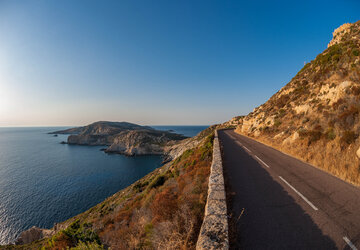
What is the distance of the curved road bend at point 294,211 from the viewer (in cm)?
333

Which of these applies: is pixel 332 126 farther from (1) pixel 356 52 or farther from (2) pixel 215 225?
(1) pixel 356 52

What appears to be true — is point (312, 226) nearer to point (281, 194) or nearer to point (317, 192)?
point (281, 194)

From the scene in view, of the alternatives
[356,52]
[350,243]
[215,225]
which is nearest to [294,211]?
[350,243]

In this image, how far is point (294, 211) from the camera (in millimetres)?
4457

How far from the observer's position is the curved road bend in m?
3.33

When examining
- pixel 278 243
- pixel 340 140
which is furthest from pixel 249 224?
pixel 340 140

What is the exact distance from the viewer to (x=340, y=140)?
893 centimetres

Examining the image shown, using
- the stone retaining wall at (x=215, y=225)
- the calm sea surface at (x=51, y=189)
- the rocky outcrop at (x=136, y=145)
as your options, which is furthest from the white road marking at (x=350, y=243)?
the rocky outcrop at (x=136, y=145)

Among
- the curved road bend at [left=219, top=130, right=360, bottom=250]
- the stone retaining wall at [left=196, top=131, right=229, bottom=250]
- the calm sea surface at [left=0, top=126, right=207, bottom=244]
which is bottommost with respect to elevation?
the calm sea surface at [left=0, top=126, right=207, bottom=244]

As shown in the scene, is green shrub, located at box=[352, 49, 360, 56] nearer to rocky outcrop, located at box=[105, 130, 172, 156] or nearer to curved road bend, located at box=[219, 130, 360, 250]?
curved road bend, located at box=[219, 130, 360, 250]

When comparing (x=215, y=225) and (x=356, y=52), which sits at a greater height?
(x=356, y=52)

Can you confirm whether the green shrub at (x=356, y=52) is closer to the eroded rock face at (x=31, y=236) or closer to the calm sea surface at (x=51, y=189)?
the eroded rock face at (x=31, y=236)

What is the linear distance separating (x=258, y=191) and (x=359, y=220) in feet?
8.73

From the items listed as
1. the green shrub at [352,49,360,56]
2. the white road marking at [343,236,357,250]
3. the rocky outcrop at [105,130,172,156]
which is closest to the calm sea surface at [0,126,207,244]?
the rocky outcrop at [105,130,172,156]
